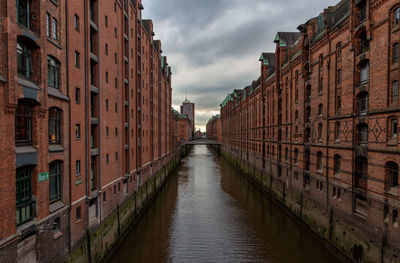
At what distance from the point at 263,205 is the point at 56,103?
84.6ft

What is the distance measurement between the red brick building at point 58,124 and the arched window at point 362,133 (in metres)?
17.2

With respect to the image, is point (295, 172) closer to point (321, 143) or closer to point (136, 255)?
point (321, 143)

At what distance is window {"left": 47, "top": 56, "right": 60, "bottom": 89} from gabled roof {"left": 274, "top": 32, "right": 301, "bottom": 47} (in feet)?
87.0

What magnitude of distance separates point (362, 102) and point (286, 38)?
20.0 meters

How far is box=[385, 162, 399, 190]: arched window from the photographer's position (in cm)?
1205

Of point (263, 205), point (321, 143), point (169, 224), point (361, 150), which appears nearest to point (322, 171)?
point (321, 143)

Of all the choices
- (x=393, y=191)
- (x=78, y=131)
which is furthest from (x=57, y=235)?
(x=393, y=191)

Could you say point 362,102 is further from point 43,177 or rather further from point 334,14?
point 43,177

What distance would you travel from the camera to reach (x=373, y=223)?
12969 mm

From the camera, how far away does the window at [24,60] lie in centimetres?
960

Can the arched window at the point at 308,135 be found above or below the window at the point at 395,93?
below

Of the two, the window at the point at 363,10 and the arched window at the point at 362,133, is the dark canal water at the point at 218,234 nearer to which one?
the arched window at the point at 362,133

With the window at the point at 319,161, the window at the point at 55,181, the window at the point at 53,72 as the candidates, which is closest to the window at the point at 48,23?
the window at the point at 53,72

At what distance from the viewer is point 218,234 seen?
21.1m
